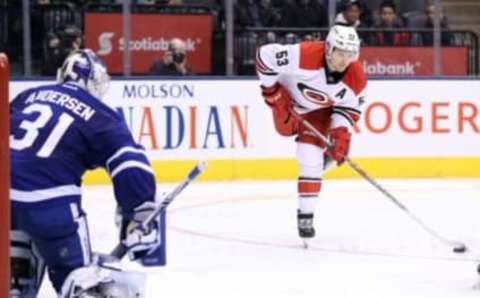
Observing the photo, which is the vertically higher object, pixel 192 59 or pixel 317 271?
pixel 192 59

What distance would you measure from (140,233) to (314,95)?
333cm

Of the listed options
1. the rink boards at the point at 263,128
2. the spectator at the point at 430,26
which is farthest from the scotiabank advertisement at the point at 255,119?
the spectator at the point at 430,26

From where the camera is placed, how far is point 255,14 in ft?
34.4

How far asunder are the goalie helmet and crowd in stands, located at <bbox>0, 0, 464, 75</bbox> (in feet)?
20.3

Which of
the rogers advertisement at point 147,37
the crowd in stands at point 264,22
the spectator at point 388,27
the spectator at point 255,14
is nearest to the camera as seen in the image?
the crowd in stands at point 264,22

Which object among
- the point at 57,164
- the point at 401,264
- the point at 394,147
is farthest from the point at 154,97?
the point at 57,164

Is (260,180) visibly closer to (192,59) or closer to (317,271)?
(192,59)

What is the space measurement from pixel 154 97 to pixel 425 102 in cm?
202

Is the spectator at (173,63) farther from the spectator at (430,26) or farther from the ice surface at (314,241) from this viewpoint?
the spectator at (430,26)

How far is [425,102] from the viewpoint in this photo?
390 inches

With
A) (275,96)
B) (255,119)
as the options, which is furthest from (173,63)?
(275,96)

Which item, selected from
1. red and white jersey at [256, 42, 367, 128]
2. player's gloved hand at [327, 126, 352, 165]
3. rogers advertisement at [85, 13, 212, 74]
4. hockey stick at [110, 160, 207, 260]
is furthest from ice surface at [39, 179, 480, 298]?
hockey stick at [110, 160, 207, 260]

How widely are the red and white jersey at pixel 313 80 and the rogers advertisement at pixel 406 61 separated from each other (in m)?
3.89

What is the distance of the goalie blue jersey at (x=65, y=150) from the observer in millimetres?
3465
